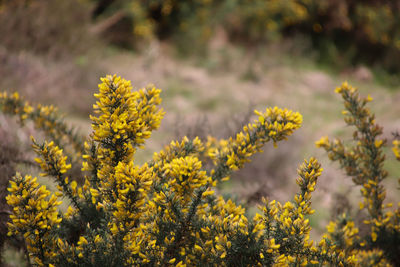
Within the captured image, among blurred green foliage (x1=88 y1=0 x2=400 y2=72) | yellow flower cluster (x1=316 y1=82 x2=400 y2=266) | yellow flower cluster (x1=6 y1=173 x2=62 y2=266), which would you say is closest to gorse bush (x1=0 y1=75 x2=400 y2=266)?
yellow flower cluster (x1=6 y1=173 x2=62 y2=266)

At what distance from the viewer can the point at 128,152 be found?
1180mm

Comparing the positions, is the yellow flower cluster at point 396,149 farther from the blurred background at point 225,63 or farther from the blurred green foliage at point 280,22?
the blurred green foliage at point 280,22

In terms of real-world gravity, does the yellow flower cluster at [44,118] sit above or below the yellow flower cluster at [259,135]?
above

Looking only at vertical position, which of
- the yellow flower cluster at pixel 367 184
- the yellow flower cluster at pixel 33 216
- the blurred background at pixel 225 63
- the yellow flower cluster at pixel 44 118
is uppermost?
A: the blurred background at pixel 225 63

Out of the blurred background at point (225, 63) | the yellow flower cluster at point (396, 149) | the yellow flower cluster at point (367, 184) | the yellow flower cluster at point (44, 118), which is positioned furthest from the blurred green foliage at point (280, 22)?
the yellow flower cluster at point (396, 149)

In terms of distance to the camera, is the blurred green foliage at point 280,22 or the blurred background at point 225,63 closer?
the blurred background at point 225,63

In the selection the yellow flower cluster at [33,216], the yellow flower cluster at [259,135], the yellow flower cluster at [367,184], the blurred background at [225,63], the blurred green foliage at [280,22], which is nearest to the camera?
the yellow flower cluster at [33,216]

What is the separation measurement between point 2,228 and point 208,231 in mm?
861

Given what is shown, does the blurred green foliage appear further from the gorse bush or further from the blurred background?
the gorse bush

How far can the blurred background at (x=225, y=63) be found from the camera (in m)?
3.02

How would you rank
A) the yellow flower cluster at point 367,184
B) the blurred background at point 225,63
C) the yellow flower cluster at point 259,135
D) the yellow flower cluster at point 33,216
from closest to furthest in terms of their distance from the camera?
the yellow flower cluster at point 33,216, the yellow flower cluster at point 259,135, the yellow flower cluster at point 367,184, the blurred background at point 225,63

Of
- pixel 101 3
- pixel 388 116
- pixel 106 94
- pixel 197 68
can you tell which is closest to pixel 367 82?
pixel 388 116

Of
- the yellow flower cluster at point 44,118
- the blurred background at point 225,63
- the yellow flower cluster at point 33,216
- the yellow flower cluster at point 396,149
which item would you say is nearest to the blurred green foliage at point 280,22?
the blurred background at point 225,63

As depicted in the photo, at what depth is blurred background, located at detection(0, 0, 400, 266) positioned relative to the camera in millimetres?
3018
